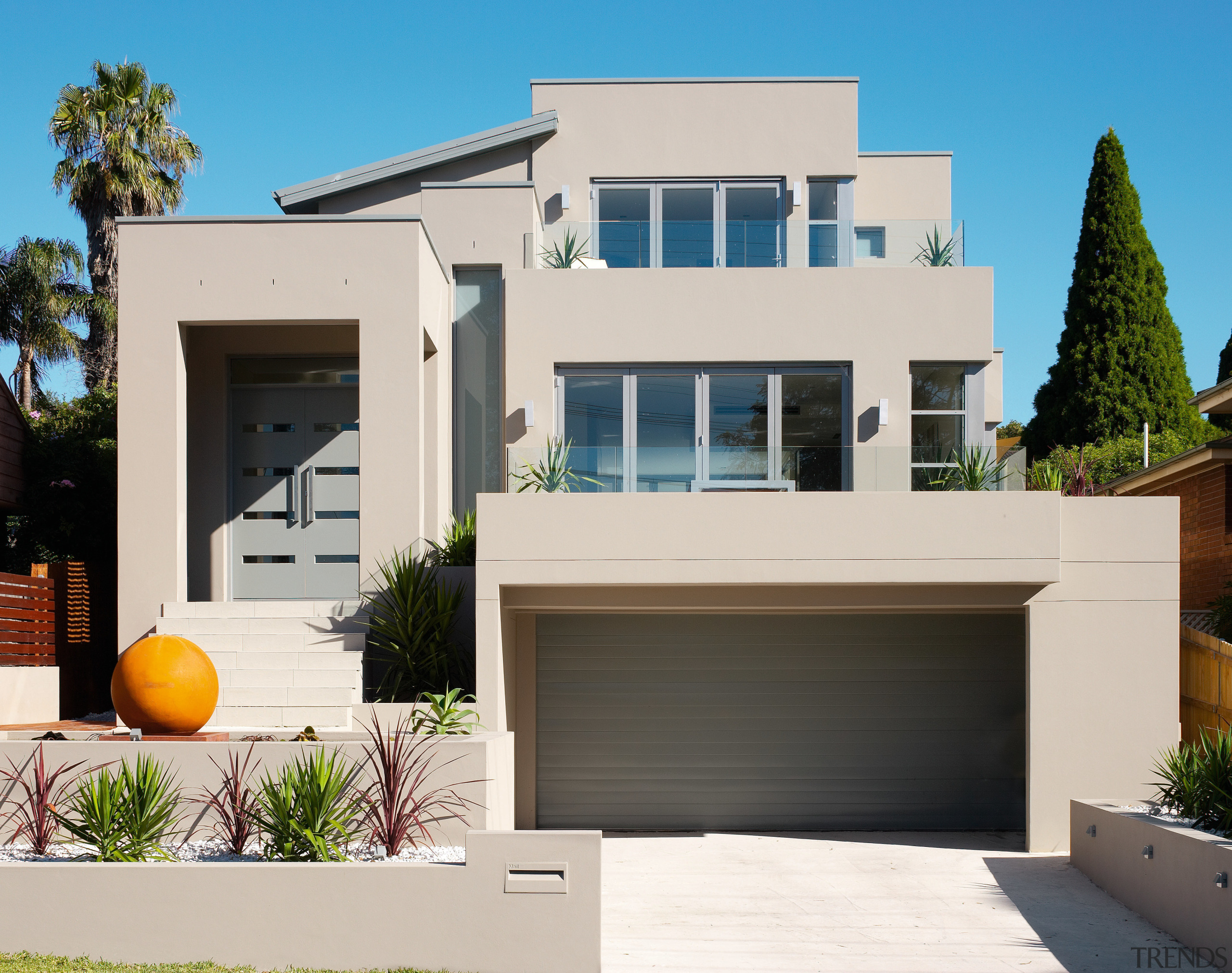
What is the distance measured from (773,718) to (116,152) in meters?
19.8

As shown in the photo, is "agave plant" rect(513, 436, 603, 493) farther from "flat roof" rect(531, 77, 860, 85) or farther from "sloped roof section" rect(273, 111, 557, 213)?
"flat roof" rect(531, 77, 860, 85)

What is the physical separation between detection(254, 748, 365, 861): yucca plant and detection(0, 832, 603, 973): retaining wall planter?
1.07ft

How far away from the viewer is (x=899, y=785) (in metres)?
12.4

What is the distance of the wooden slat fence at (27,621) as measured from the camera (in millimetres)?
11742

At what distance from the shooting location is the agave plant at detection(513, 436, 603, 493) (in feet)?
34.9

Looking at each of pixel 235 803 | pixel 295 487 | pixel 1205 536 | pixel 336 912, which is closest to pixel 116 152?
pixel 295 487

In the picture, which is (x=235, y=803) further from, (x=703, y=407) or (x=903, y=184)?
(x=903, y=184)

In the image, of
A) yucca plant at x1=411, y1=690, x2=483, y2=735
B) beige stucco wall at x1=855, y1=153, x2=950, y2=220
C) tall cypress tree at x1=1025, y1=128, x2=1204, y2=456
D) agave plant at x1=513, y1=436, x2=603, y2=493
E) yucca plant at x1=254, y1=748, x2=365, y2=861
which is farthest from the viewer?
tall cypress tree at x1=1025, y1=128, x2=1204, y2=456

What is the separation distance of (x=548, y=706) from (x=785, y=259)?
632 cm

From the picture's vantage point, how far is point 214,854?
24.5ft

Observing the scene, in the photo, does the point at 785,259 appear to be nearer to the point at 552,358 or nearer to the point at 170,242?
the point at 552,358

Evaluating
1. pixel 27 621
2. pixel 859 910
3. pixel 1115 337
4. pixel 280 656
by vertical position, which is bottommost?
pixel 859 910

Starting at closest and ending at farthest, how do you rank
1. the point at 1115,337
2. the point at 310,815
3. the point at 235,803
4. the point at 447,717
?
the point at 310,815
the point at 235,803
the point at 447,717
the point at 1115,337

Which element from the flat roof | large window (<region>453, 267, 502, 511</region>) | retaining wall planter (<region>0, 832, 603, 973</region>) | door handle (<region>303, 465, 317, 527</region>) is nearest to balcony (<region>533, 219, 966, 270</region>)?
large window (<region>453, 267, 502, 511</region>)
